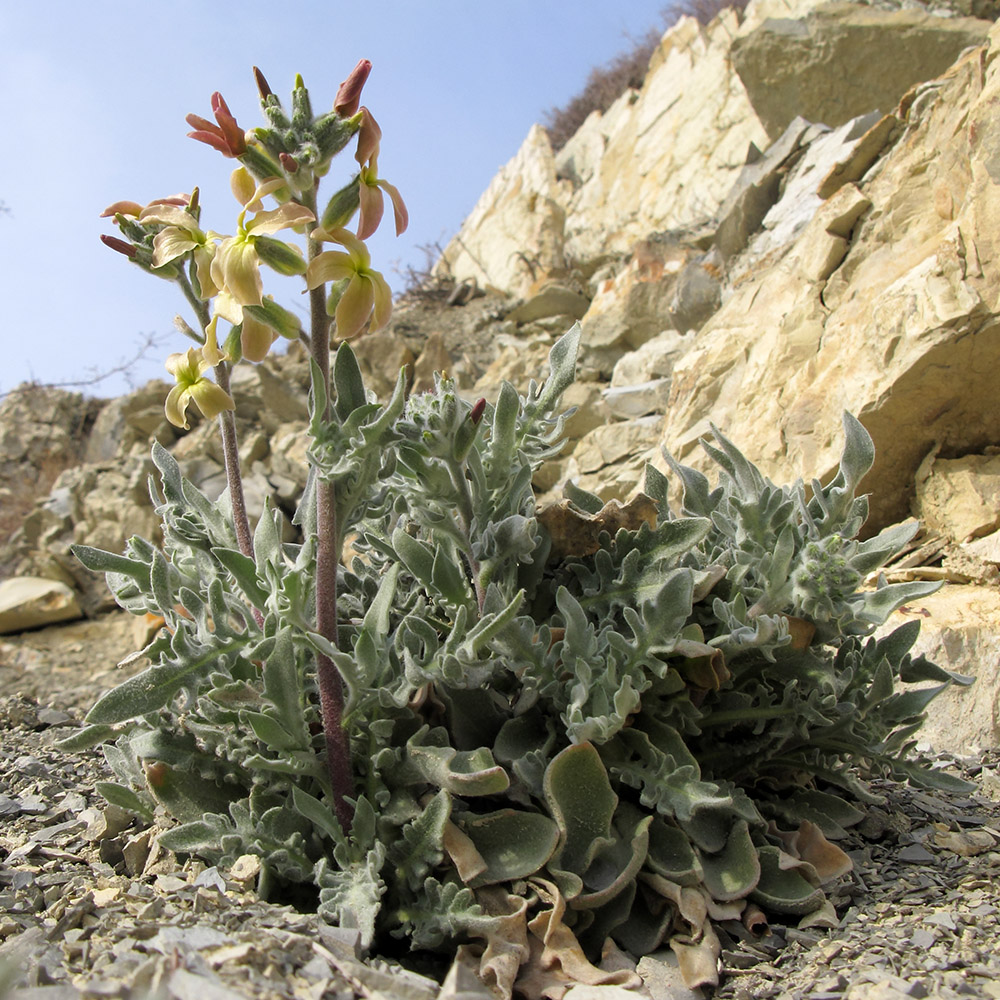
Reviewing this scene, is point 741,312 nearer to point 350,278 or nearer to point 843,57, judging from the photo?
point 350,278

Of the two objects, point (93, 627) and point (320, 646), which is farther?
point (93, 627)

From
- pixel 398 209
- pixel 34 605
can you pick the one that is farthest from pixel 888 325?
pixel 34 605

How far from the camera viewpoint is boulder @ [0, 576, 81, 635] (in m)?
9.27

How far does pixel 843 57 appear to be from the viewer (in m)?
8.22

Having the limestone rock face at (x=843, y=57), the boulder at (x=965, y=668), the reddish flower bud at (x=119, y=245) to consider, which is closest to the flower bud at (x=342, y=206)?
the reddish flower bud at (x=119, y=245)

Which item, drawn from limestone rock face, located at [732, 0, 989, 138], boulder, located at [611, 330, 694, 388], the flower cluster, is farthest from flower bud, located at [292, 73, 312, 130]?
limestone rock face, located at [732, 0, 989, 138]

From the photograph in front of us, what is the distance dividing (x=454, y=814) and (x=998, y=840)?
151 cm

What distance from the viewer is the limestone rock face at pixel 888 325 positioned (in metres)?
3.79

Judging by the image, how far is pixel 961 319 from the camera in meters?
3.68

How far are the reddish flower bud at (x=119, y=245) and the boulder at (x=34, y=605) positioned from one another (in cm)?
837

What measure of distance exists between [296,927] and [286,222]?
137 centimetres

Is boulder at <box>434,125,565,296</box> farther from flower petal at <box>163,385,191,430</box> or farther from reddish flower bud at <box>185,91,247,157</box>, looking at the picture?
reddish flower bud at <box>185,91,247,157</box>

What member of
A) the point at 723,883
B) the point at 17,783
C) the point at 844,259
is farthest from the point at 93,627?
the point at 723,883

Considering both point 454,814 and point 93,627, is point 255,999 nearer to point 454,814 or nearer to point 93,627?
point 454,814
